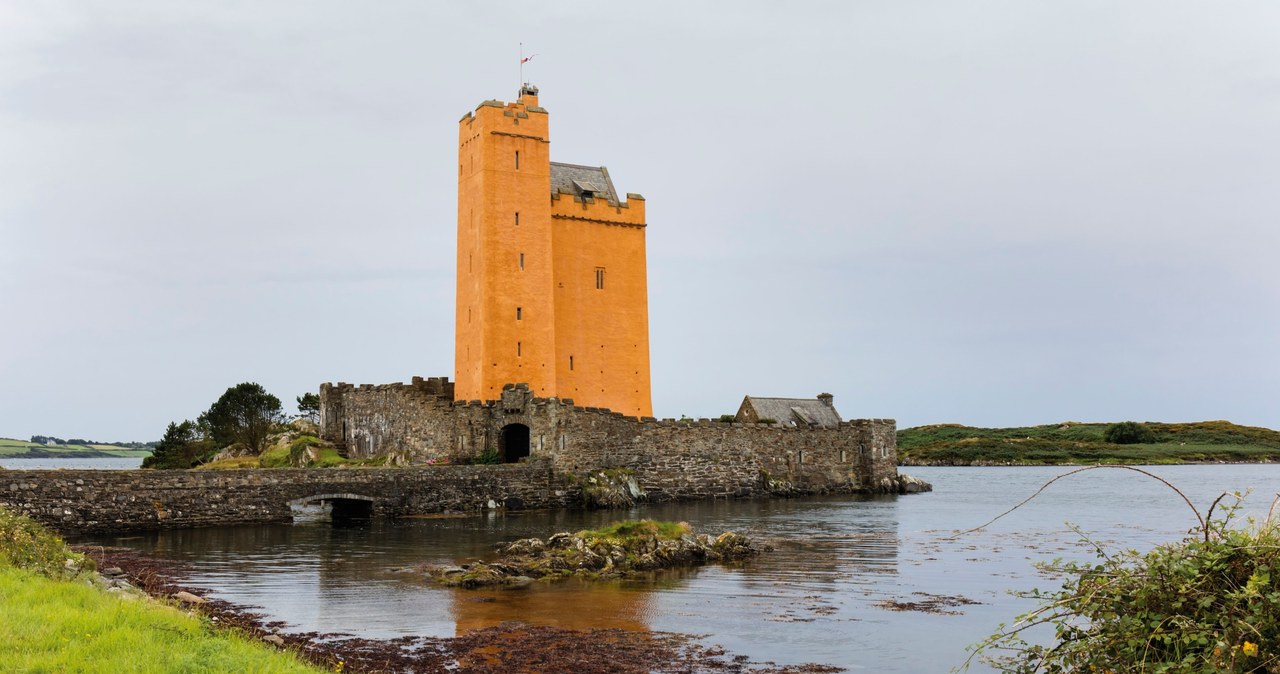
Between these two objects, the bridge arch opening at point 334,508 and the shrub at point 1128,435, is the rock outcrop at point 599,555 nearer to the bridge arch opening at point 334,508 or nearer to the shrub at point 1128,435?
the bridge arch opening at point 334,508

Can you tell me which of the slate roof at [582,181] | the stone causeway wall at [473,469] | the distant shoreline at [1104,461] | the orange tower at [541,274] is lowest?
the distant shoreline at [1104,461]

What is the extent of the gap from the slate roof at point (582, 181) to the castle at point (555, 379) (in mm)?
101

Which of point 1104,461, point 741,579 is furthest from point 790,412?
point 1104,461

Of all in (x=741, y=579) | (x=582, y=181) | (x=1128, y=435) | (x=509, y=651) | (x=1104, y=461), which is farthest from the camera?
(x=1128, y=435)

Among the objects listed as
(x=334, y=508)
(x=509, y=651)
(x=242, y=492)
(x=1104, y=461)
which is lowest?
(x=509, y=651)

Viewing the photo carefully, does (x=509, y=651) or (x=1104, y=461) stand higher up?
(x=1104, y=461)

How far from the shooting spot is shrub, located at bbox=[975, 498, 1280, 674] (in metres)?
6.95

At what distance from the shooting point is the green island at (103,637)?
8672 millimetres

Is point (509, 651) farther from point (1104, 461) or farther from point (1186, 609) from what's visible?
point (1104, 461)

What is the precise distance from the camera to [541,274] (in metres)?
44.2

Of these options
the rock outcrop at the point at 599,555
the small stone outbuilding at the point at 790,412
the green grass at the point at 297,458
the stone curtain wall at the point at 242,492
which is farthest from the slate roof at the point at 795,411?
the rock outcrop at the point at 599,555

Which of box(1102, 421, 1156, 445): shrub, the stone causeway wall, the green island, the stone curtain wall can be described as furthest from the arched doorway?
box(1102, 421, 1156, 445): shrub

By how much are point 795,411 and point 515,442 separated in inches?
696

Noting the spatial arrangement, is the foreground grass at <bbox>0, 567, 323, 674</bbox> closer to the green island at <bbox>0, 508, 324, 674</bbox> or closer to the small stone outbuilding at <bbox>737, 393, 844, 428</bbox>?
the green island at <bbox>0, 508, 324, 674</bbox>
